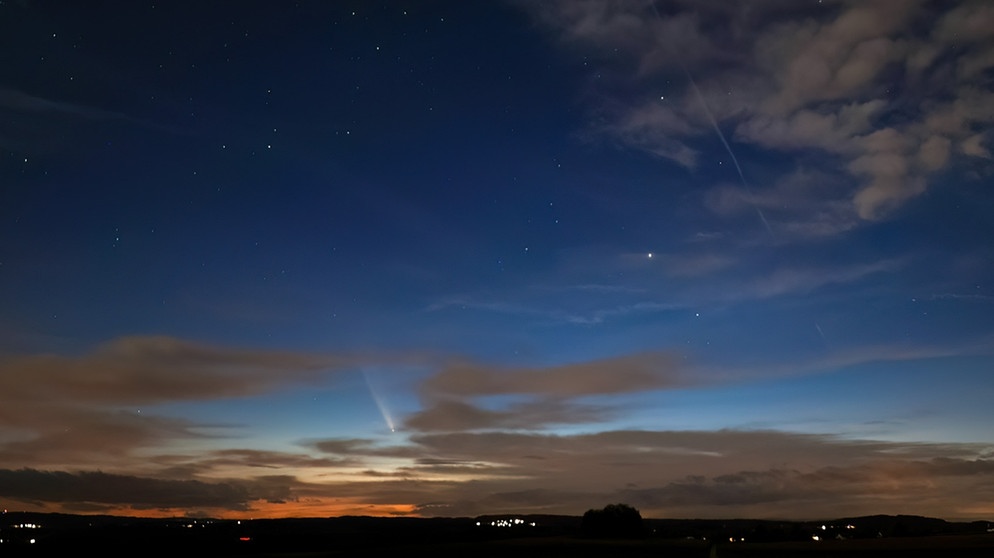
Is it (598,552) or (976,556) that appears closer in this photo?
(976,556)

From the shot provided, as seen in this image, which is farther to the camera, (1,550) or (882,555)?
(1,550)

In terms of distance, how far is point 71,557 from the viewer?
74438 millimetres

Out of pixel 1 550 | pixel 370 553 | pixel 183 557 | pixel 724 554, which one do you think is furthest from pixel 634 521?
pixel 1 550

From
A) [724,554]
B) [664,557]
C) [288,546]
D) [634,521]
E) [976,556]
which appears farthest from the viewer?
[634,521]

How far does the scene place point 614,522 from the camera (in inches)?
5157

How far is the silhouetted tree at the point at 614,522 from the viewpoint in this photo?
128875 millimetres

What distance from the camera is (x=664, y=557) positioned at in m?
71.8

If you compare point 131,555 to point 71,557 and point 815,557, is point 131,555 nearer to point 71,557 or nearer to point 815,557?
point 71,557

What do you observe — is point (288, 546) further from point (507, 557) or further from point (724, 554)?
point (724, 554)

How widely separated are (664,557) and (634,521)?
62.7m

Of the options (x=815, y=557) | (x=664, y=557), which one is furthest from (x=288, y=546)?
(x=815, y=557)

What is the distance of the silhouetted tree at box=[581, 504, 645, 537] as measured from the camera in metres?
129

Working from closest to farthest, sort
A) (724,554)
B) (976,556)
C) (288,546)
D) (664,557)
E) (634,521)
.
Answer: (976,556) < (664,557) < (724,554) < (288,546) < (634,521)

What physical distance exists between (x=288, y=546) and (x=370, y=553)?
19594 millimetres
